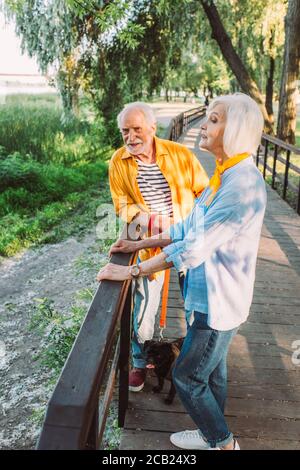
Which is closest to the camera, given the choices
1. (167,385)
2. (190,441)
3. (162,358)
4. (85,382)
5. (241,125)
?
(85,382)

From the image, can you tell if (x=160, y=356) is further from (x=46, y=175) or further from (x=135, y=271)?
(x=46, y=175)

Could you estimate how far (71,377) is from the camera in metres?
1.49

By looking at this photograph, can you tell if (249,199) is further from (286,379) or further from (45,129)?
(45,129)

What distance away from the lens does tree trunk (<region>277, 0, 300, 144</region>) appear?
532 inches

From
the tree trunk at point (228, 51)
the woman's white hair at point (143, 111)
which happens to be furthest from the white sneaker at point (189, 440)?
the tree trunk at point (228, 51)

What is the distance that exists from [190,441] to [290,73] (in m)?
13.6

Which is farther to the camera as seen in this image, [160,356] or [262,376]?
[262,376]

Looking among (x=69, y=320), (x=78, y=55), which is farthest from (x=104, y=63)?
(x=69, y=320)

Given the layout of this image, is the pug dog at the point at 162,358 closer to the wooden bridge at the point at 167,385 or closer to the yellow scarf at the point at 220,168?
the wooden bridge at the point at 167,385

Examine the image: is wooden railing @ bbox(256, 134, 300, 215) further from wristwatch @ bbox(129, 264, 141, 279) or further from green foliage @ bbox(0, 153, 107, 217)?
green foliage @ bbox(0, 153, 107, 217)

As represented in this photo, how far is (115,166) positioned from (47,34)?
10889mm

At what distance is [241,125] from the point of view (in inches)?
76.9

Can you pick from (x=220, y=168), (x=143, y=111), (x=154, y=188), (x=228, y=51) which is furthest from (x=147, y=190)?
(x=228, y=51)

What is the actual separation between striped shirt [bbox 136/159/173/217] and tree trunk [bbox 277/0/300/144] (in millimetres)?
12347
